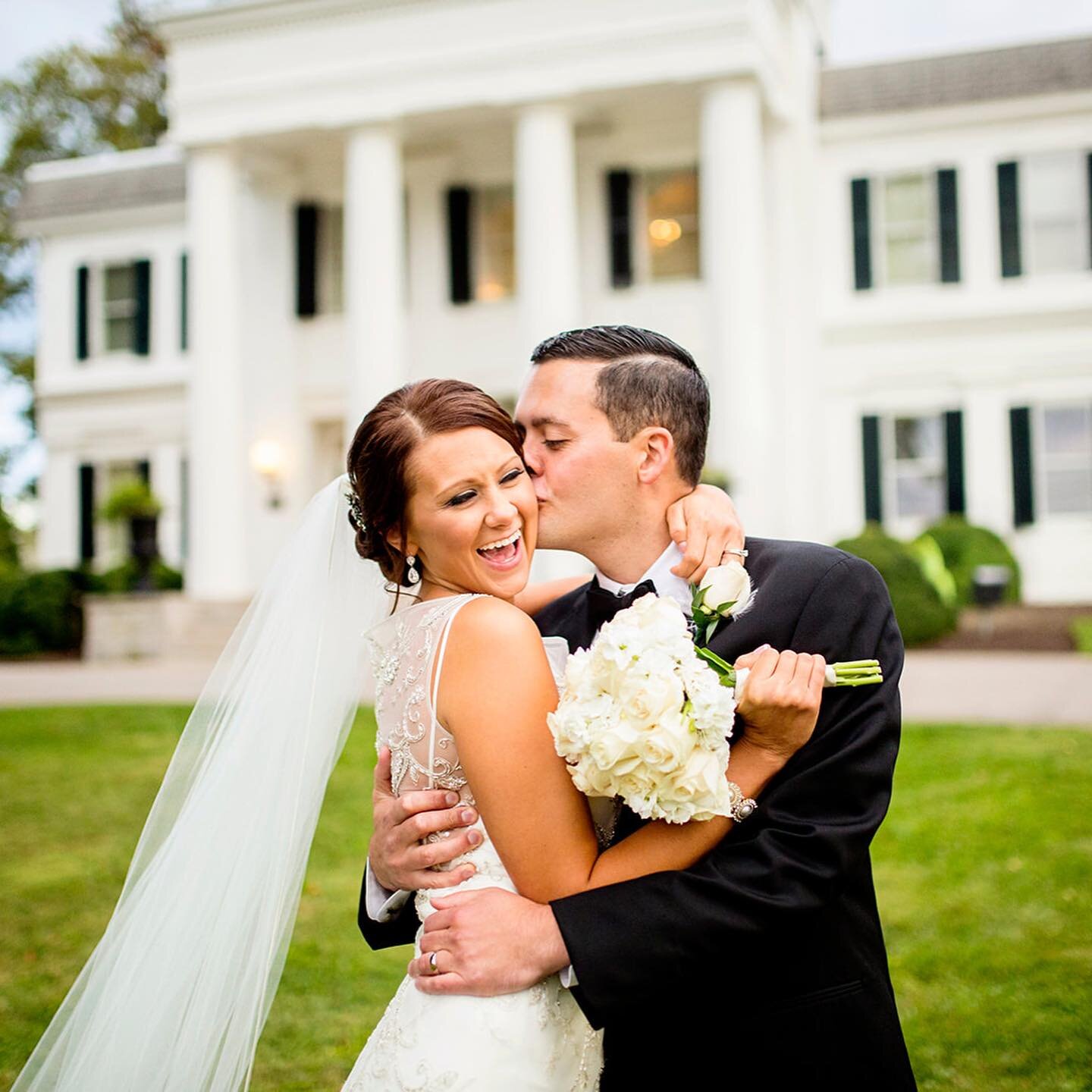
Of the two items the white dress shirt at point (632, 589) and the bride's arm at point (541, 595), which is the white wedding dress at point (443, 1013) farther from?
the bride's arm at point (541, 595)

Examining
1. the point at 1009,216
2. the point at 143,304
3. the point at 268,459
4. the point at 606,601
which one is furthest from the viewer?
the point at 143,304

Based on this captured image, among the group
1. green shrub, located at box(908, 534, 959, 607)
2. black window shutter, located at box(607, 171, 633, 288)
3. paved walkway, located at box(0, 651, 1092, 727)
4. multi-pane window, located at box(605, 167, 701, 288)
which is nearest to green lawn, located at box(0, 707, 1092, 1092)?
paved walkway, located at box(0, 651, 1092, 727)

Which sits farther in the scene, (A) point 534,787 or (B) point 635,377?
(B) point 635,377

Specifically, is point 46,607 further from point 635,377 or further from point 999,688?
point 635,377

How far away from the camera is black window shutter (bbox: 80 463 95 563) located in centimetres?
2359

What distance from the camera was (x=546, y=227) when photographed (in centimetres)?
1708

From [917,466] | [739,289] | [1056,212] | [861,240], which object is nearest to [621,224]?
[739,289]

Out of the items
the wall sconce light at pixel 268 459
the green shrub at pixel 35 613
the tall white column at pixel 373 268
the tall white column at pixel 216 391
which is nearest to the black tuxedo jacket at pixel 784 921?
the tall white column at pixel 373 268

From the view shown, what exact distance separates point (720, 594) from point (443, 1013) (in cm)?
95

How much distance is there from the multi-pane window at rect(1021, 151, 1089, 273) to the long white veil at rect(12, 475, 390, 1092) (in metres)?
18.8

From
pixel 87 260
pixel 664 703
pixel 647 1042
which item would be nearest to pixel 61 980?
pixel 647 1042

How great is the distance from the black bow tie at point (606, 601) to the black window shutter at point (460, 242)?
18.0 metres

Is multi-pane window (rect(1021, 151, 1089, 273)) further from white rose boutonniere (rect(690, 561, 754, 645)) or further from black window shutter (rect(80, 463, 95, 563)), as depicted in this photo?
white rose boutonniere (rect(690, 561, 754, 645))

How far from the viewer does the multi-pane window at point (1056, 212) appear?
1914cm
